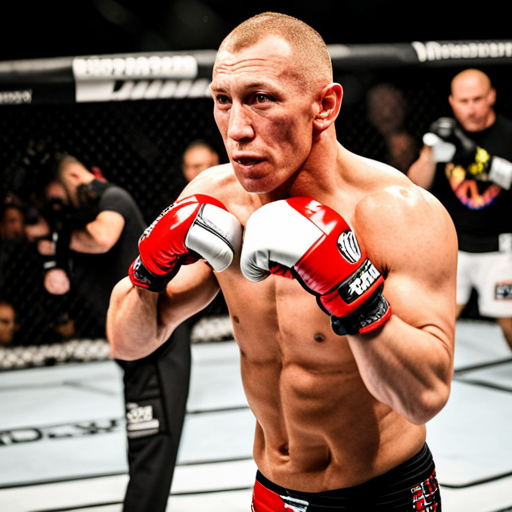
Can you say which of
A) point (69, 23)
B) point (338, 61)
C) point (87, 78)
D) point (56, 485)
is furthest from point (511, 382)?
point (69, 23)

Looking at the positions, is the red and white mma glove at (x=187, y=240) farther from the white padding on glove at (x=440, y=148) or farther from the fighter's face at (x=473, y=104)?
the fighter's face at (x=473, y=104)

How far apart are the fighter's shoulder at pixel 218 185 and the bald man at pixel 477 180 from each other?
8.31ft

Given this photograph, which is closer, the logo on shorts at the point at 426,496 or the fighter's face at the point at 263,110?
the fighter's face at the point at 263,110

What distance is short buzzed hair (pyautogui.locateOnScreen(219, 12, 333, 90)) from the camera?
1116 millimetres

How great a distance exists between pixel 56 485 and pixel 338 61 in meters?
2.20

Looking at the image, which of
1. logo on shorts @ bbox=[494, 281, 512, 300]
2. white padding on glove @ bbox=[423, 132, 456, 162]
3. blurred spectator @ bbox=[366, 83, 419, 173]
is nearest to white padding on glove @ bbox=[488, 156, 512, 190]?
white padding on glove @ bbox=[423, 132, 456, 162]

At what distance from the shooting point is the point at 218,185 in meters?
1.37

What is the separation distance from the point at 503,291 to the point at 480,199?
54 centimetres

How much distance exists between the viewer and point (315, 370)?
1.23 metres

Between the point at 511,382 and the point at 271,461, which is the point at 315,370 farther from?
the point at 511,382

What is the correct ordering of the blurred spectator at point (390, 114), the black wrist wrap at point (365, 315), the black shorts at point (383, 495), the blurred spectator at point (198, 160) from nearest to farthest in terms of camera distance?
the black wrist wrap at point (365, 315), the black shorts at point (383, 495), the blurred spectator at point (198, 160), the blurred spectator at point (390, 114)

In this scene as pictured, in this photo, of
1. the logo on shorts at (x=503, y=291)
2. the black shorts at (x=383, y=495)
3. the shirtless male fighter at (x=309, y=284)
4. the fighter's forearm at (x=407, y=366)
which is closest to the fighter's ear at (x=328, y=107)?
the shirtless male fighter at (x=309, y=284)

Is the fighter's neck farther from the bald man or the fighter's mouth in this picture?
the bald man

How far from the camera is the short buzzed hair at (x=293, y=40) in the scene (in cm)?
112
